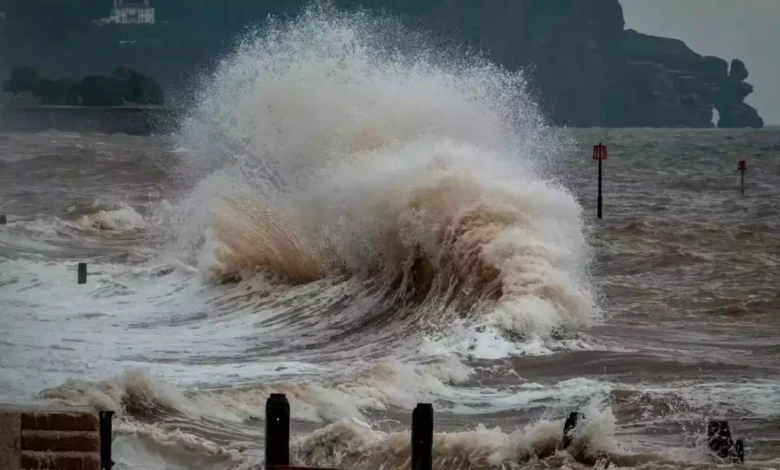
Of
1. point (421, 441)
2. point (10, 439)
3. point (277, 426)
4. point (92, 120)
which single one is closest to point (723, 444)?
point (421, 441)

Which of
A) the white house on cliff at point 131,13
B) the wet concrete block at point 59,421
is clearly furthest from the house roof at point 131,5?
the wet concrete block at point 59,421

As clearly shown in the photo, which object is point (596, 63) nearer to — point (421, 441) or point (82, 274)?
point (82, 274)

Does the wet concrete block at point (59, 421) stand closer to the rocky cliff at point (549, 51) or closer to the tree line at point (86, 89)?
the tree line at point (86, 89)

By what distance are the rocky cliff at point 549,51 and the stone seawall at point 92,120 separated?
65.5 feet

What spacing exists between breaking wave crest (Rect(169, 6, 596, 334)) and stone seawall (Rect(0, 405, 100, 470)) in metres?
8.11

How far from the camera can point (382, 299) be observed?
16.7 metres

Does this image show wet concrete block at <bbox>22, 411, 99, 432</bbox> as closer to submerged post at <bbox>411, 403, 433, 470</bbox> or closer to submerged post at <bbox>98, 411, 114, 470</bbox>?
submerged post at <bbox>98, 411, 114, 470</bbox>

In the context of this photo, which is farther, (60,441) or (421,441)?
(421,441)

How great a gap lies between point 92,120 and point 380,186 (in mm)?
111987

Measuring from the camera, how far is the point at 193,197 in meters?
24.3

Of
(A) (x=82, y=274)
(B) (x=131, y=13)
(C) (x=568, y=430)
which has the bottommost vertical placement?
(A) (x=82, y=274)

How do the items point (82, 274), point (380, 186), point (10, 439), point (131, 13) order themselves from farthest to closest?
point (131, 13) < point (82, 274) < point (380, 186) < point (10, 439)

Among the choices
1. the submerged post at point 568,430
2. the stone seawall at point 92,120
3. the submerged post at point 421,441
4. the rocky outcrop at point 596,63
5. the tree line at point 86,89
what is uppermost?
the rocky outcrop at point 596,63

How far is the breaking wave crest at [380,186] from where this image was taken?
15.8 meters
